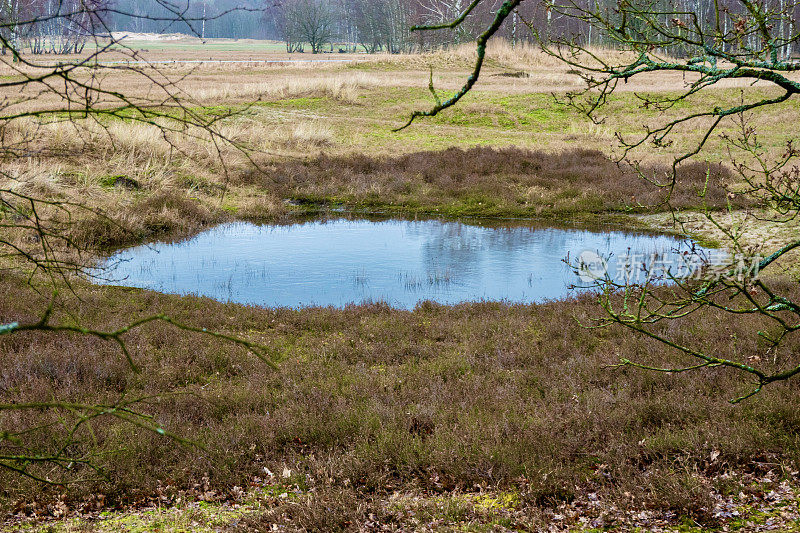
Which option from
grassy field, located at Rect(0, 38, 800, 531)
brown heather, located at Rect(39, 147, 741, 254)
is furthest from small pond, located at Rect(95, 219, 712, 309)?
grassy field, located at Rect(0, 38, 800, 531)

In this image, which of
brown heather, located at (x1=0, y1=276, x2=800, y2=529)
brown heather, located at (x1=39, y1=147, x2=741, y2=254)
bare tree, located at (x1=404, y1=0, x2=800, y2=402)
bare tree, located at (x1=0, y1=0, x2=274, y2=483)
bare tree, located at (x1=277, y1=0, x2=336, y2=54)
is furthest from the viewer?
bare tree, located at (x1=277, y1=0, x2=336, y2=54)

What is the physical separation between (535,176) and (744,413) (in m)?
15.4

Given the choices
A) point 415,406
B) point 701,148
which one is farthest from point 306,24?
point 415,406

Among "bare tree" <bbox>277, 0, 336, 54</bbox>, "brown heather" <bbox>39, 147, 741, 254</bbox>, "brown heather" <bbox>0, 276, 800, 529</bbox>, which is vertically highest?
"bare tree" <bbox>277, 0, 336, 54</bbox>

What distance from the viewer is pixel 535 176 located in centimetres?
2038

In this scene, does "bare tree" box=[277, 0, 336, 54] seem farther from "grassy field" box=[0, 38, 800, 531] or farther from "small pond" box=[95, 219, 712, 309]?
"grassy field" box=[0, 38, 800, 531]

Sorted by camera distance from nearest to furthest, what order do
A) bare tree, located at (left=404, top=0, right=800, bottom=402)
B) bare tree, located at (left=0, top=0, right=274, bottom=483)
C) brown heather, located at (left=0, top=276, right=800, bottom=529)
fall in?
bare tree, located at (left=0, top=0, right=274, bottom=483)
bare tree, located at (left=404, top=0, right=800, bottom=402)
brown heather, located at (left=0, top=276, right=800, bottom=529)

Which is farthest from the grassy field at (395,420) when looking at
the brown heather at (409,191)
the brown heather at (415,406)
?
the brown heather at (409,191)

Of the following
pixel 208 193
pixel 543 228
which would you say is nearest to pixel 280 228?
pixel 208 193

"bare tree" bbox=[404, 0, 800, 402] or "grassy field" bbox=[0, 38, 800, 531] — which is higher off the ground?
"bare tree" bbox=[404, 0, 800, 402]

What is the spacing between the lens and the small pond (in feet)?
39.4

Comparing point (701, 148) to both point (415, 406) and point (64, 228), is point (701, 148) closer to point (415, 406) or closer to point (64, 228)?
point (415, 406)

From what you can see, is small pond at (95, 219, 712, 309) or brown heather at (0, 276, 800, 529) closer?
brown heather at (0, 276, 800, 529)

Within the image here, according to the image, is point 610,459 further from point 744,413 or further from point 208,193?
point 208,193
